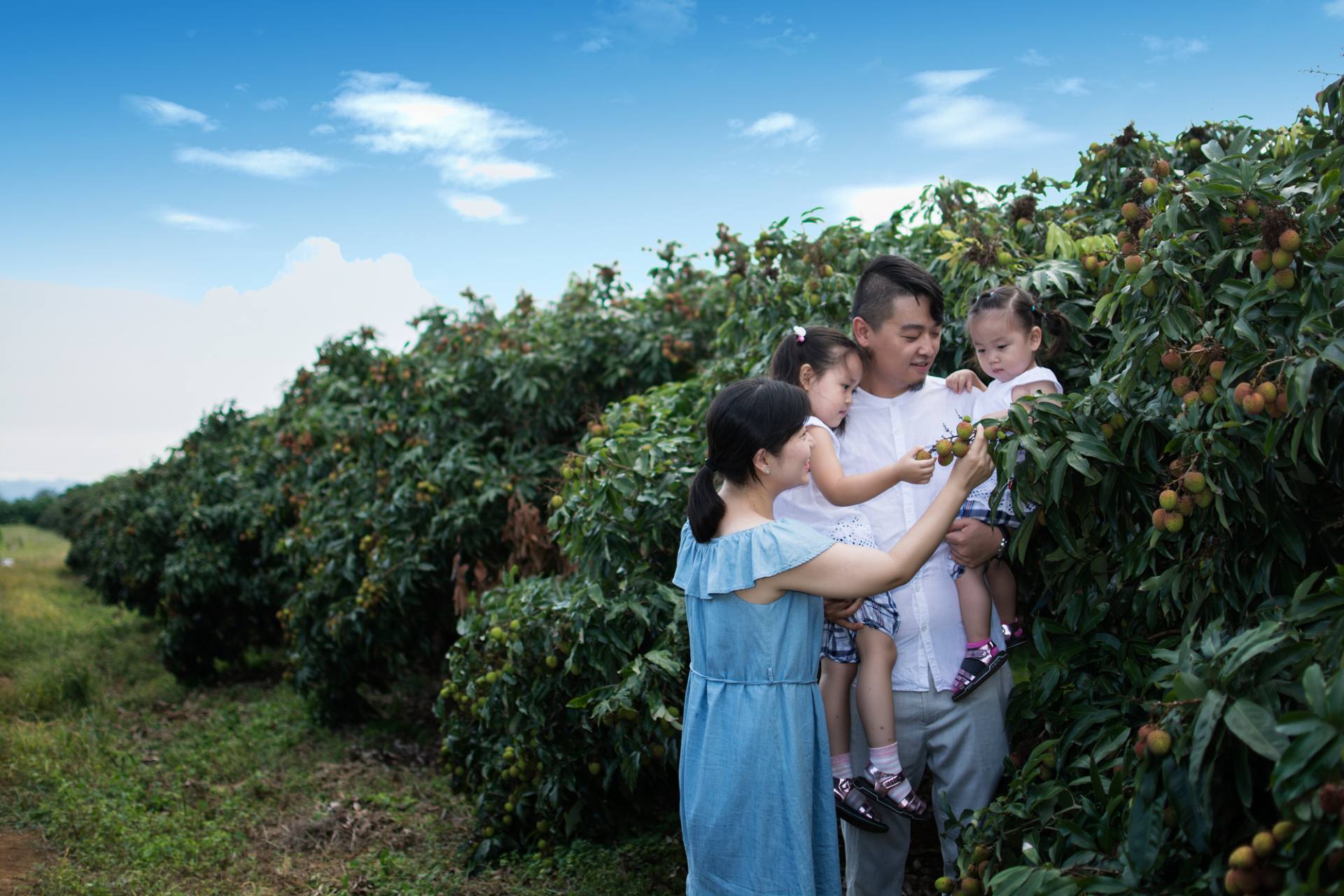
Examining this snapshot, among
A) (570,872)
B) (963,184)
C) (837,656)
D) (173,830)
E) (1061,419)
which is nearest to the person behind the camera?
(1061,419)

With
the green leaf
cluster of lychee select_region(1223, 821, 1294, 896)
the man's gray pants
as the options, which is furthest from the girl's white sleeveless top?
cluster of lychee select_region(1223, 821, 1294, 896)

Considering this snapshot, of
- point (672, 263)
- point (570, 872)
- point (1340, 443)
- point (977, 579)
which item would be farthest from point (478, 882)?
point (672, 263)

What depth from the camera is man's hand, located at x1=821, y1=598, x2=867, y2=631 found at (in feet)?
8.25

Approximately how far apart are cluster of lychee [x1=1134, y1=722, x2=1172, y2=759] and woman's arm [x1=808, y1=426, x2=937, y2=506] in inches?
30.1

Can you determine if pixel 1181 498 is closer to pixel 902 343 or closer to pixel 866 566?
pixel 866 566

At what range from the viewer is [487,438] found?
261 inches

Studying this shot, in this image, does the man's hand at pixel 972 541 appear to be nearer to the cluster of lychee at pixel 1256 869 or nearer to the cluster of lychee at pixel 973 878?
the cluster of lychee at pixel 973 878

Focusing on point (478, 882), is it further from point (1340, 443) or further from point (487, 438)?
point (1340, 443)

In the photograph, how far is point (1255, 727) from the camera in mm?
1589

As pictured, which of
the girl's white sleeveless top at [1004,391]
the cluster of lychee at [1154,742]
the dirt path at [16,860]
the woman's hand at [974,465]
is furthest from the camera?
the dirt path at [16,860]

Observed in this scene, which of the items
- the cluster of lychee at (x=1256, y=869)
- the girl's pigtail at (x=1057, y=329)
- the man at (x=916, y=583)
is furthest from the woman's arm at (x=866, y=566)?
the girl's pigtail at (x=1057, y=329)

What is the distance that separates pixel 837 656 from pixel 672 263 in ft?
14.8

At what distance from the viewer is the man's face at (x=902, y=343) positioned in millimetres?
2660

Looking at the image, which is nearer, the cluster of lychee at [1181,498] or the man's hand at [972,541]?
the cluster of lychee at [1181,498]
